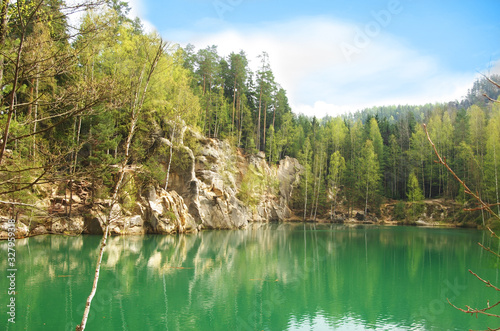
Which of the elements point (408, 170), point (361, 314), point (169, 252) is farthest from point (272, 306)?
point (408, 170)

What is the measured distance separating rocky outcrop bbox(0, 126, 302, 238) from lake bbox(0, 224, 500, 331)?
2023 mm

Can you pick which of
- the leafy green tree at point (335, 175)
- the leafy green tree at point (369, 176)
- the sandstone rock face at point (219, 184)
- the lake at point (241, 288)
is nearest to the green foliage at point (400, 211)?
the leafy green tree at point (369, 176)

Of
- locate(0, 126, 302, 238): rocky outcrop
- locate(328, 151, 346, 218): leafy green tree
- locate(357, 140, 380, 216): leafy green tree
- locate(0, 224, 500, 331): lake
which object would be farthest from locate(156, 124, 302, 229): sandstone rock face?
locate(357, 140, 380, 216): leafy green tree

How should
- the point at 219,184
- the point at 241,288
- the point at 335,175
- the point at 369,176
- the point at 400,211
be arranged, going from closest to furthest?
1. the point at 241,288
2. the point at 219,184
3. the point at 400,211
4. the point at 369,176
5. the point at 335,175

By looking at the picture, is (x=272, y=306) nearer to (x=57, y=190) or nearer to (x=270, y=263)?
(x=270, y=263)

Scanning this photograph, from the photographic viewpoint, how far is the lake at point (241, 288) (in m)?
8.80

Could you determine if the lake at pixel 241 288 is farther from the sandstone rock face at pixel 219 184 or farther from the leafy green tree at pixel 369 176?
the leafy green tree at pixel 369 176

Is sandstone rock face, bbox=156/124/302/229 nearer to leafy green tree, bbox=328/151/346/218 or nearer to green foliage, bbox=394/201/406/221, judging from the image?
leafy green tree, bbox=328/151/346/218

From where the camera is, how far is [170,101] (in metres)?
32.6

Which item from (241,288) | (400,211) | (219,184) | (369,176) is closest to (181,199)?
(219,184)

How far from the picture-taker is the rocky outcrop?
2209cm

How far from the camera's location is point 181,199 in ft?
94.9

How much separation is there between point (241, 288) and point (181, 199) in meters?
17.9

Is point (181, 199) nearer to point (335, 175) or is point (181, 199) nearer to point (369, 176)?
point (335, 175)
